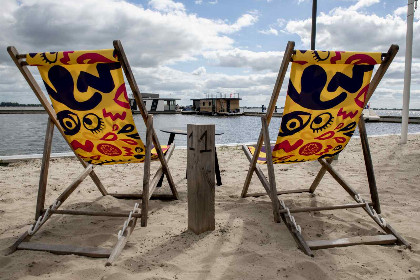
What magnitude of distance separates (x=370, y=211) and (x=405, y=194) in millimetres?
1163

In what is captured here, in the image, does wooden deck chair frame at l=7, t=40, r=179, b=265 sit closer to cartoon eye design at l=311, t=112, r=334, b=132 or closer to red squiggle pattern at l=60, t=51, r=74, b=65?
red squiggle pattern at l=60, t=51, r=74, b=65

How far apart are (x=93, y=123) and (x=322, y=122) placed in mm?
1762

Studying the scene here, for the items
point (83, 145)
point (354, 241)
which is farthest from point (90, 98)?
point (354, 241)

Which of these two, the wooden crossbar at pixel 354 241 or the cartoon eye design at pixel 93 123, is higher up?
the cartoon eye design at pixel 93 123

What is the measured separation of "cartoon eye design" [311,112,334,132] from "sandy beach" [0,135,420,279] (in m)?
0.78

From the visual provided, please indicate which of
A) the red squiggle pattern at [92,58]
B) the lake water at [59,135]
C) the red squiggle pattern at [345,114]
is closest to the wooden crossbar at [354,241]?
the red squiggle pattern at [345,114]

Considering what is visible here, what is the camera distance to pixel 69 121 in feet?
7.57

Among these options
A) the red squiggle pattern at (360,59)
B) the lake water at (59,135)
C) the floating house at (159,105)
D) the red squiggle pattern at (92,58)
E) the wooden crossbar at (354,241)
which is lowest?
the lake water at (59,135)

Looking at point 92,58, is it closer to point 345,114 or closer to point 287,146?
point 287,146

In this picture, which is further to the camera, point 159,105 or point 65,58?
point 159,105

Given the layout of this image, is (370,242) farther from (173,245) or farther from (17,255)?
(17,255)

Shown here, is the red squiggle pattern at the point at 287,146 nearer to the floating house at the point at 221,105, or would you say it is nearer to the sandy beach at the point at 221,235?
the sandy beach at the point at 221,235

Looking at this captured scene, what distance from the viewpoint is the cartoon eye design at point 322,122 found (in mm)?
2355

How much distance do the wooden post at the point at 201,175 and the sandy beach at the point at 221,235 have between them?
0.45ft
